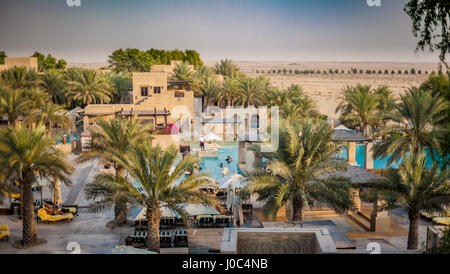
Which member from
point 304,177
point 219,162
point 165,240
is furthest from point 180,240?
point 219,162

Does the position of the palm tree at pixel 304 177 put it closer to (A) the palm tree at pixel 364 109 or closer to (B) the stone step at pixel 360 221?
(B) the stone step at pixel 360 221

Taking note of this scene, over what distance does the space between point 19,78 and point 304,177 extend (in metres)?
28.9

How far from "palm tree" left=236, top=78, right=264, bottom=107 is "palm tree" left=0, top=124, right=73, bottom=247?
1087 inches

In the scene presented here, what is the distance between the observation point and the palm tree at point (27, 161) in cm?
1297

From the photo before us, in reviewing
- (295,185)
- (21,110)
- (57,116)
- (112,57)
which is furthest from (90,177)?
(112,57)

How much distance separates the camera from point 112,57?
2160 inches

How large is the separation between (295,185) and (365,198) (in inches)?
86.0

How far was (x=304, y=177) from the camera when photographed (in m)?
13.9

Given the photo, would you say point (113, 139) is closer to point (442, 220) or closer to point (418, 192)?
point (418, 192)

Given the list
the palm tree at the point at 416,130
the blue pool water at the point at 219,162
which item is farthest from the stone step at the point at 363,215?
the blue pool water at the point at 219,162

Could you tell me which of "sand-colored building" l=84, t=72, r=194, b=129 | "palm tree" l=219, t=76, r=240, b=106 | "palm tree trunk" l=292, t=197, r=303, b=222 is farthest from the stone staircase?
"palm tree" l=219, t=76, r=240, b=106

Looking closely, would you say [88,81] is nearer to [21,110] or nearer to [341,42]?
[21,110]

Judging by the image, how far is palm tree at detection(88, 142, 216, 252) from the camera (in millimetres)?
12422
